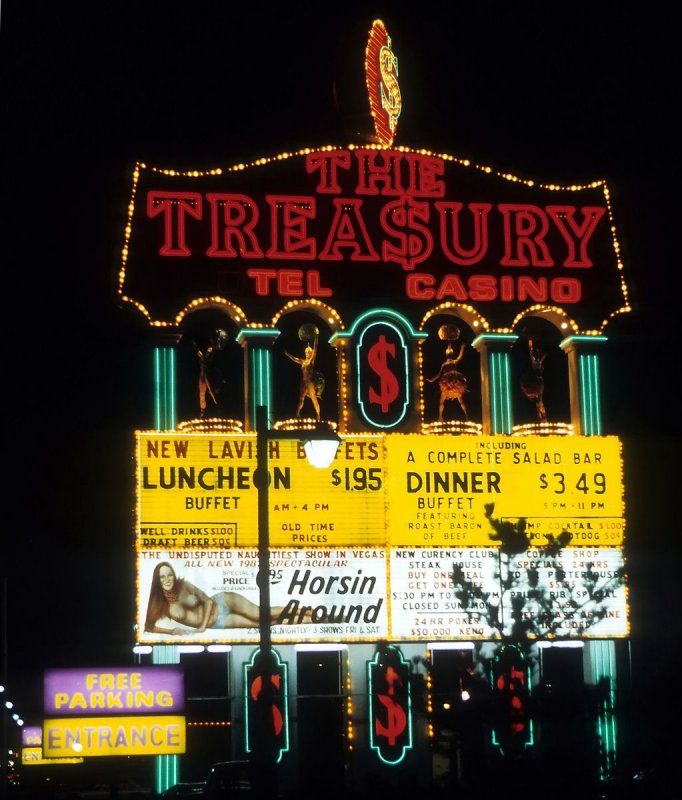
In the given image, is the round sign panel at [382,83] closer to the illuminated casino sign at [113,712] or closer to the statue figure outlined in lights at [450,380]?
the statue figure outlined in lights at [450,380]

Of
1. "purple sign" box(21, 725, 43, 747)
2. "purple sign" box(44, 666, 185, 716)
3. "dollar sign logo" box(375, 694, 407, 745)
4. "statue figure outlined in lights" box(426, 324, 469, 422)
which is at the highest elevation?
"statue figure outlined in lights" box(426, 324, 469, 422)

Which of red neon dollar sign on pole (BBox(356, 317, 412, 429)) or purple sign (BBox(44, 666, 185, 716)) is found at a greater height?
red neon dollar sign on pole (BBox(356, 317, 412, 429))

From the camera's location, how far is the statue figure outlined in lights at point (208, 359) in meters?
31.0

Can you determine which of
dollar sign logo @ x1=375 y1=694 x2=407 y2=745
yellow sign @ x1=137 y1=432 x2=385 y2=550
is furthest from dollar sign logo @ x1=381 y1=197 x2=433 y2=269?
dollar sign logo @ x1=375 y1=694 x2=407 y2=745

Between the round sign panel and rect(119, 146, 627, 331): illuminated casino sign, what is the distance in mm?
574

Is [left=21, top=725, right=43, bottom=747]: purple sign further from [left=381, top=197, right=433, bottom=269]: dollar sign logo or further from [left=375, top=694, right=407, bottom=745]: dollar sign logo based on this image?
[left=381, top=197, right=433, bottom=269]: dollar sign logo

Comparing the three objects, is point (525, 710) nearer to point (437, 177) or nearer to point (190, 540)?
point (190, 540)

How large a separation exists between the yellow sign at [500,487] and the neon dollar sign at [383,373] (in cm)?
91

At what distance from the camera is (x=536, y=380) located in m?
32.1

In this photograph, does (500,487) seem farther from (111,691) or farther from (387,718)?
(111,691)

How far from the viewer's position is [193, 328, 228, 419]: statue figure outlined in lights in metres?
31.0

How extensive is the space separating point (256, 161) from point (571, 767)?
18.9m

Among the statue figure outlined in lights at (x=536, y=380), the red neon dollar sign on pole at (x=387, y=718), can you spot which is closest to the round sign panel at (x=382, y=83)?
the statue figure outlined in lights at (x=536, y=380)

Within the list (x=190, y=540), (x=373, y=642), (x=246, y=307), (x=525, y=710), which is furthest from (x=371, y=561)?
(x=525, y=710)
